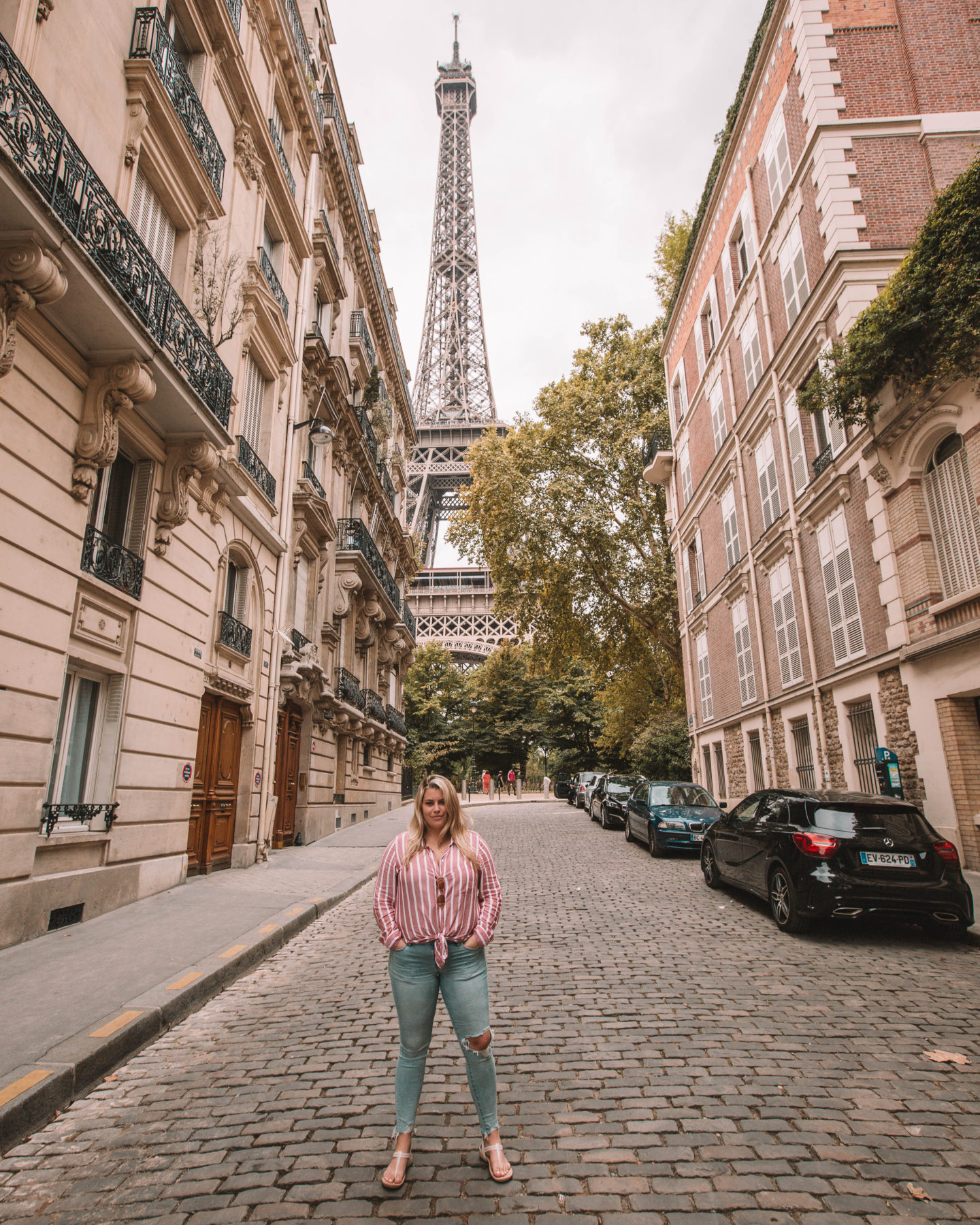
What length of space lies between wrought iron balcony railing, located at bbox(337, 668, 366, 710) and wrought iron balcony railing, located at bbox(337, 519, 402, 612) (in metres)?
3.07

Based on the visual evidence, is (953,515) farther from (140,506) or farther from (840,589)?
(140,506)

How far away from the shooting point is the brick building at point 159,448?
657cm

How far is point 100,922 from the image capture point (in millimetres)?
7367

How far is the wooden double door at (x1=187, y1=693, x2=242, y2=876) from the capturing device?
10984 mm

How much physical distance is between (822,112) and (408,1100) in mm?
16678

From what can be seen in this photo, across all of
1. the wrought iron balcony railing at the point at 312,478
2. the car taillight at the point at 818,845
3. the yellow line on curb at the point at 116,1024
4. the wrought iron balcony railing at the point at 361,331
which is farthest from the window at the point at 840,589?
the wrought iron balcony railing at the point at 361,331

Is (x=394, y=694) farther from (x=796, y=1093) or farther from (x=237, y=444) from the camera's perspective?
(x=796, y=1093)

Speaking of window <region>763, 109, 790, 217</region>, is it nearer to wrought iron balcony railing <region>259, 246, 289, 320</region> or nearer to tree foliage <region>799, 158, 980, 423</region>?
tree foliage <region>799, 158, 980, 423</region>

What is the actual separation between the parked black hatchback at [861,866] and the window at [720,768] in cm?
1393

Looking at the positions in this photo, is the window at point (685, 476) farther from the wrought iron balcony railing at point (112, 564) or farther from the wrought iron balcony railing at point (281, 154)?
the wrought iron balcony railing at point (112, 564)

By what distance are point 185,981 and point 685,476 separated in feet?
74.2

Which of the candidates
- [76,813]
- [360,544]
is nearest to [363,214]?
[360,544]

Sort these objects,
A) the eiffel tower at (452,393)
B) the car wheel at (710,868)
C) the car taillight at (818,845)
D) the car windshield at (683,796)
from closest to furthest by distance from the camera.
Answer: the car taillight at (818,845)
the car wheel at (710,868)
the car windshield at (683,796)
the eiffel tower at (452,393)

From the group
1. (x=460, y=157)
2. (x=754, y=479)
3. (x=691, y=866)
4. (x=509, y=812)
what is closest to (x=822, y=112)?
(x=754, y=479)
